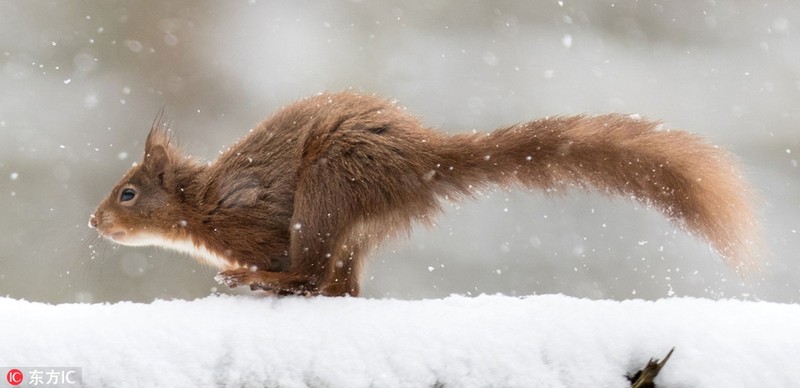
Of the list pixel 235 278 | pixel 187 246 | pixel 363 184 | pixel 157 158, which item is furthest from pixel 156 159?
pixel 363 184

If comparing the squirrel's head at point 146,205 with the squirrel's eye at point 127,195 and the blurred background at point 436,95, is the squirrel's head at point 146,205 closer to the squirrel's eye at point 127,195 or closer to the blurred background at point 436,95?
the squirrel's eye at point 127,195

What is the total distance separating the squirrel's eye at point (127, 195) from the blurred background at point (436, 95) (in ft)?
7.39

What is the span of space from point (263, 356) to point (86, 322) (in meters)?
0.34

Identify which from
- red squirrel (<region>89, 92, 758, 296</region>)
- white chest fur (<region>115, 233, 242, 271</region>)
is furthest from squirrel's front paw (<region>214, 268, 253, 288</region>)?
white chest fur (<region>115, 233, 242, 271</region>)

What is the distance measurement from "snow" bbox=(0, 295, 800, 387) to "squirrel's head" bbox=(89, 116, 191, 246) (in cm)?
77

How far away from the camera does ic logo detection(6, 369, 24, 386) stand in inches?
56.8

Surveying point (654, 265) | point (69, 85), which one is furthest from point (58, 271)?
point (654, 265)

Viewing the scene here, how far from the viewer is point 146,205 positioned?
2.42 m

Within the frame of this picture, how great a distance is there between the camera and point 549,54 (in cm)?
544

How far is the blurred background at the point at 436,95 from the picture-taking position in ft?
16.0

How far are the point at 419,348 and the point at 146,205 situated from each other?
1181 mm

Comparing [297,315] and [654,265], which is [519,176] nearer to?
[297,315]

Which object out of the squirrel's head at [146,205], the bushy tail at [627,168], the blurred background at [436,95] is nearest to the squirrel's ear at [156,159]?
the squirrel's head at [146,205]

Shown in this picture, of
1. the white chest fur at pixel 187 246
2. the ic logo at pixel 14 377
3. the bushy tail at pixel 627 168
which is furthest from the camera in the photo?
the white chest fur at pixel 187 246
